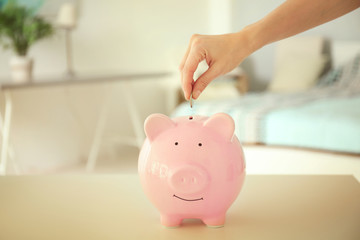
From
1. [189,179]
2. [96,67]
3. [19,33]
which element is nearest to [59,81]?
[19,33]

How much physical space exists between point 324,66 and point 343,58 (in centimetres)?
21

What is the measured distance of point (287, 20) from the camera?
76 centimetres

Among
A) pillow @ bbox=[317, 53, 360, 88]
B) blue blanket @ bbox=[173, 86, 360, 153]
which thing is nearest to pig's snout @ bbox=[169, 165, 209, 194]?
blue blanket @ bbox=[173, 86, 360, 153]

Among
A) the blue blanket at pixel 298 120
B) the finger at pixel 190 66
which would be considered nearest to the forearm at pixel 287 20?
the finger at pixel 190 66

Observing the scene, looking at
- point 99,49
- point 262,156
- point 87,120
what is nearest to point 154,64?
point 99,49

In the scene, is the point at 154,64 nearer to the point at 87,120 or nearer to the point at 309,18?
the point at 87,120

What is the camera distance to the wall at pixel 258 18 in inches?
159

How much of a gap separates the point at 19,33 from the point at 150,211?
2.41 meters

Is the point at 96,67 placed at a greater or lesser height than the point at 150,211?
lesser

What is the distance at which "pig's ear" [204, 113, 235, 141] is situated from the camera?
0.63 m

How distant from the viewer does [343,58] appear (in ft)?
12.4

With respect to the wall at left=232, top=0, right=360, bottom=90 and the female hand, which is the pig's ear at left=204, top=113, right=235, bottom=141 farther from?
the wall at left=232, top=0, right=360, bottom=90

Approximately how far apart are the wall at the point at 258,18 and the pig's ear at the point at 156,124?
129 inches

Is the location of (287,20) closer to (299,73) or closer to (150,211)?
(150,211)
